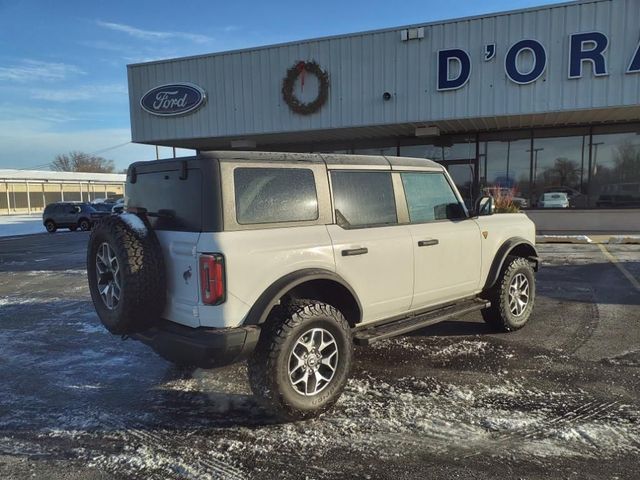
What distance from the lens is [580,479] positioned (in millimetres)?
2703

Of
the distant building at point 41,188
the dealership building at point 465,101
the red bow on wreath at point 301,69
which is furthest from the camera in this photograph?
the distant building at point 41,188

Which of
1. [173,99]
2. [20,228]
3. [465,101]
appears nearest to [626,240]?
[465,101]

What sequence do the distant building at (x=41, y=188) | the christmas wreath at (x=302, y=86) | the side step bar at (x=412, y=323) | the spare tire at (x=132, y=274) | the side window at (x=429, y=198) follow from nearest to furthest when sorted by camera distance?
the spare tire at (x=132, y=274), the side step bar at (x=412, y=323), the side window at (x=429, y=198), the christmas wreath at (x=302, y=86), the distant building at (x=41, y=188)

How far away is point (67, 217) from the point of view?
25438mm

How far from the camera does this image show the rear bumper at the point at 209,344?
3.17 metres

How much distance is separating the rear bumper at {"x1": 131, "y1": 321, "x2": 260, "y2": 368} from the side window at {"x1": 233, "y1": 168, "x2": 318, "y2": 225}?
760mm

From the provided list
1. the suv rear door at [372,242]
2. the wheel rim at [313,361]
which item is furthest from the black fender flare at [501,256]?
the wheel rim at [313,361]

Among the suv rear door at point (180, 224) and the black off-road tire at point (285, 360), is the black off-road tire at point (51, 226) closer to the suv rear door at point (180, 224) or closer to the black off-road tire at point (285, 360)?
the suv rear door at point (180, 224)

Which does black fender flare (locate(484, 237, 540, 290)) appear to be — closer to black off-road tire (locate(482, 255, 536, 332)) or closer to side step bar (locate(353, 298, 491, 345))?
black off-road tire (locate(482, 255, 536, 332))

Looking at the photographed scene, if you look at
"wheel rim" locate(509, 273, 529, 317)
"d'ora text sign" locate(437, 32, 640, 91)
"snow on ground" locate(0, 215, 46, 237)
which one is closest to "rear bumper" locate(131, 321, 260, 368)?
"wheel rim" locate(509, 273, 529, 317)

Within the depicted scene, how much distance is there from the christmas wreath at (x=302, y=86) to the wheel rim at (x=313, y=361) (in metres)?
12.9

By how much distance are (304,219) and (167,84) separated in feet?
51.2

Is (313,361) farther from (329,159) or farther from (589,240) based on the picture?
(589,240)

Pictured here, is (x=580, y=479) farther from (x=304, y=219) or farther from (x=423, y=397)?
(x=304, y=219)
